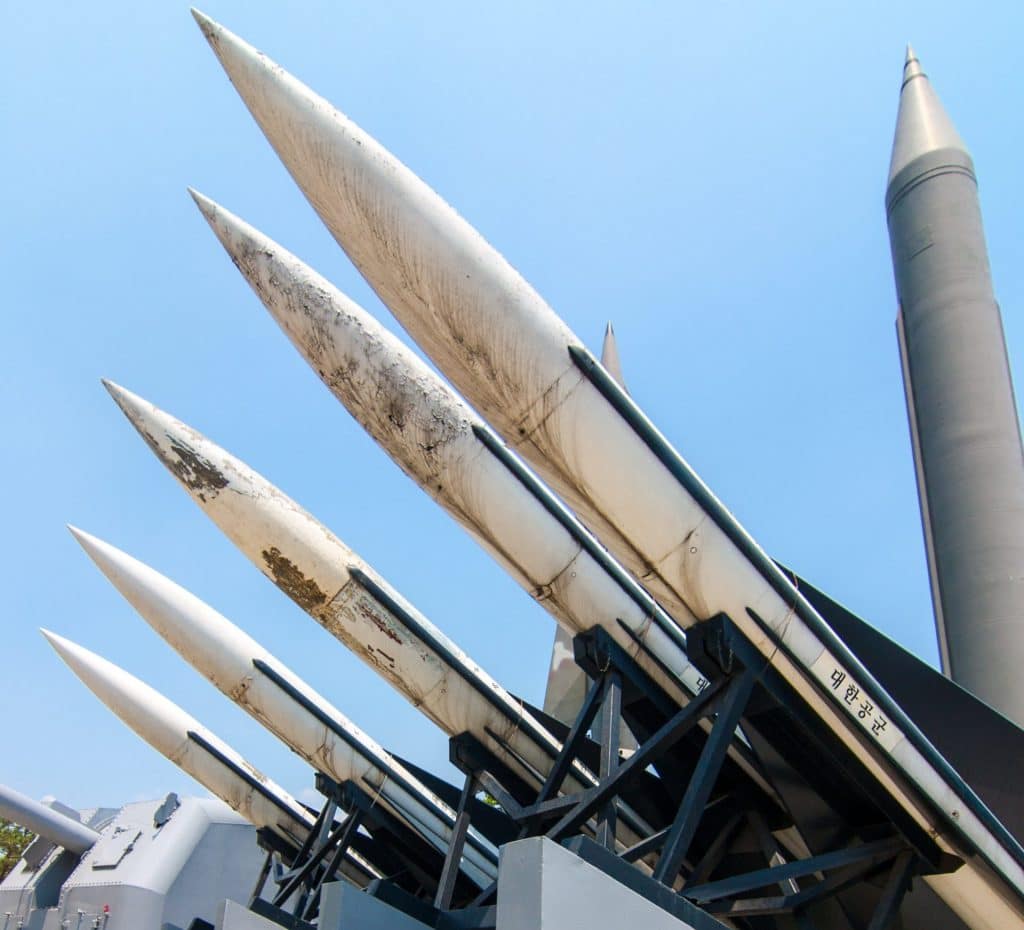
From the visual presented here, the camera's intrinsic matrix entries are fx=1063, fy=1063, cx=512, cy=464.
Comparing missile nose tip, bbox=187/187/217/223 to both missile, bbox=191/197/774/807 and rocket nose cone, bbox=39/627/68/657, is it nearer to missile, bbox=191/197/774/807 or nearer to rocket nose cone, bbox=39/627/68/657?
missile, bbox=191/197/774/807

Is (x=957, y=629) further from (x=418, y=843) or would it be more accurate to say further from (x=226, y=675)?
(x=226, y=675)

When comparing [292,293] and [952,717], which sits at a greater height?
[292,293]

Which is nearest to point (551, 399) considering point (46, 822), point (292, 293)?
point (292, 293)

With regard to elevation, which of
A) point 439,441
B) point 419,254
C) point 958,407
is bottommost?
point 958,407

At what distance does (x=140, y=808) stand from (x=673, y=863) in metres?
9.34

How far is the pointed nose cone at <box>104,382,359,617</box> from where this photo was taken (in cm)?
605

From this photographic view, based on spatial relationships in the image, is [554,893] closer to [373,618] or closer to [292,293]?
[292,293]

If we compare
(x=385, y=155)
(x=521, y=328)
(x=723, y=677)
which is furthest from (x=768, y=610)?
(x=385, y=155)

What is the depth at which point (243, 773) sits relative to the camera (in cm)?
902

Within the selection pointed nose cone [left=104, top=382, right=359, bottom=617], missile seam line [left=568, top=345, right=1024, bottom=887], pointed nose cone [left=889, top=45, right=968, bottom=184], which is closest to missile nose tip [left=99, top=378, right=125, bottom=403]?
pointed nose cone [left=104, top=382, right=359, bottom=617]

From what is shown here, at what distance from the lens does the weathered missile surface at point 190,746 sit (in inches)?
348

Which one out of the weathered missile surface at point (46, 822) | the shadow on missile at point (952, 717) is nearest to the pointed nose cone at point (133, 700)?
the weathered missile surface at point (46, 822)

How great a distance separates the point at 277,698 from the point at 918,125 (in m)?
7.23

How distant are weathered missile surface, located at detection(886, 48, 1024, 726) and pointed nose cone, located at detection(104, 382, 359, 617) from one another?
14.2ft
